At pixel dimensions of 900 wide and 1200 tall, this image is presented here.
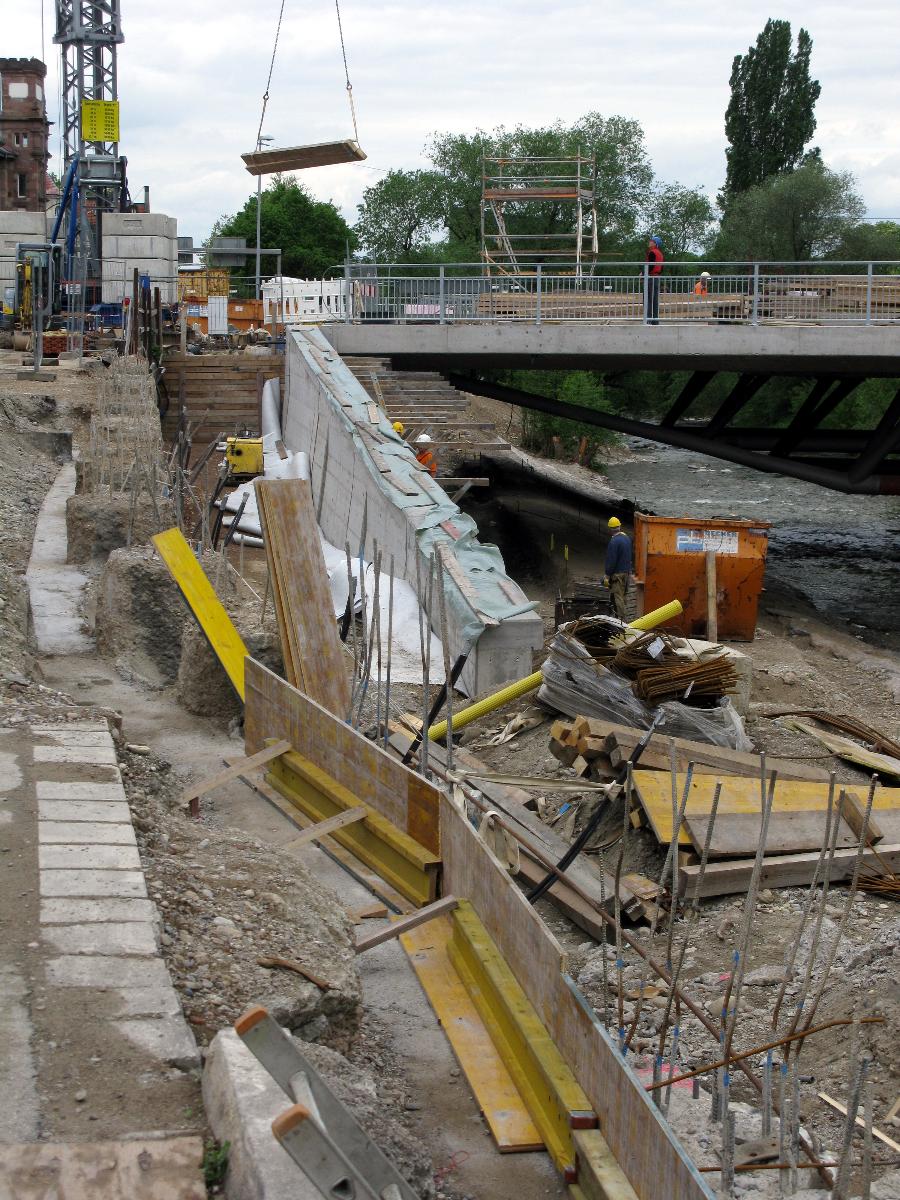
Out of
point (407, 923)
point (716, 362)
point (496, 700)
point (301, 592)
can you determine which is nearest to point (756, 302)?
→ point (716, 362)

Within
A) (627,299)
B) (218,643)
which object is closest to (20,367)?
(627,299)

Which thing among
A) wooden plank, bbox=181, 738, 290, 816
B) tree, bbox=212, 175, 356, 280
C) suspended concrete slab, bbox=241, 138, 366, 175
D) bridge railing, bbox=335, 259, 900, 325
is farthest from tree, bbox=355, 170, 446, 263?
wooden plank, bbox=181, 738, 290, 816

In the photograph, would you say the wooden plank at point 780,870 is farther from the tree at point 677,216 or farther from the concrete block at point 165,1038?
the tree at point 677,216

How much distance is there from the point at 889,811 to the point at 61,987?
696cm

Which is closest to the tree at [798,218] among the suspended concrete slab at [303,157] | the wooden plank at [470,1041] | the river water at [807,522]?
the river water at [807,522]

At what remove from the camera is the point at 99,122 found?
146ft

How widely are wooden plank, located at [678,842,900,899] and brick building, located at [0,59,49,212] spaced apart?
7938 cm

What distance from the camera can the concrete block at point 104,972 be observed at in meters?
5.32

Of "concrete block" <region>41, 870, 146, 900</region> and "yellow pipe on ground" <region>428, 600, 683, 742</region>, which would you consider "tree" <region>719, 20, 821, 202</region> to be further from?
"concrete block" <region>41, 870, 146, 900</region>

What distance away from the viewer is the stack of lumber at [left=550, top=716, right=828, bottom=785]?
10.6 m

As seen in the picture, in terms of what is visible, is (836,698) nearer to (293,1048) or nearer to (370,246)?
(293,1048)

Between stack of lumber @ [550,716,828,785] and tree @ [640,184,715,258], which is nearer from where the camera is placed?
stack of lumber @ [550,716,828,785]

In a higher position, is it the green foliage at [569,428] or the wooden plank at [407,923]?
the green foliage at [569,428]

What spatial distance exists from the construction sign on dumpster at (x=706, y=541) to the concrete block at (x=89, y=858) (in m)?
13.9
